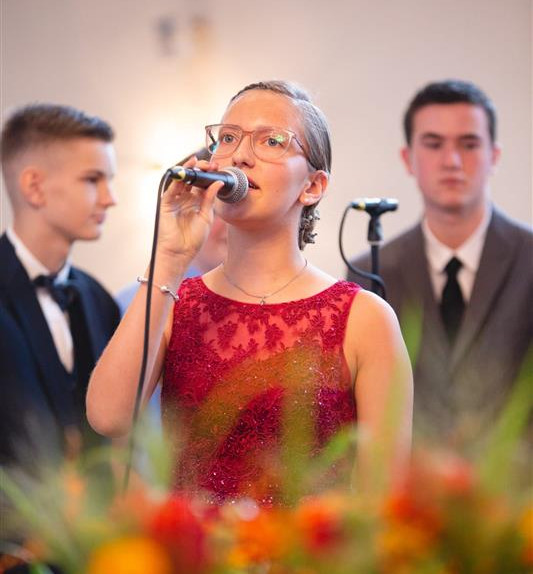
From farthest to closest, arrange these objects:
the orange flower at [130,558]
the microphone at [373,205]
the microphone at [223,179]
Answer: the microphone at [373,205] → the microphone at [223,179] → the orange flower at [130,558]

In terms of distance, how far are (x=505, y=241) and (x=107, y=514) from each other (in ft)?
9.65

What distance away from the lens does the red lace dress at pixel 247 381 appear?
1960 mm

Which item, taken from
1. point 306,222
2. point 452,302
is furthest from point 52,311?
point 306,222

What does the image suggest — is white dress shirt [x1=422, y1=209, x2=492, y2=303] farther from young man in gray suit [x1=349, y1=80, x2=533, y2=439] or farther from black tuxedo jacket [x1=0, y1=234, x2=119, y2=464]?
black tuxedo jacket [x1=0, y1=234, x2=119, y2=464]

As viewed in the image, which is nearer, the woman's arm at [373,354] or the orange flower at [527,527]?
the orange flower at [527,527]

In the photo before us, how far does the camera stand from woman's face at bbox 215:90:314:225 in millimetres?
1913

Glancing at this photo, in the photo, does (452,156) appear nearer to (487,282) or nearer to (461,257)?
(461,257)

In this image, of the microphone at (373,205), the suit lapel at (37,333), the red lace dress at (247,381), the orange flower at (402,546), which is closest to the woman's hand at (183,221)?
the red lace dress at (247,381)

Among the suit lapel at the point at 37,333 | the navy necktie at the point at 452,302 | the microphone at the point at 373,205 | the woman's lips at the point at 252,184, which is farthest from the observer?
the navy necktie at the point at 452,302

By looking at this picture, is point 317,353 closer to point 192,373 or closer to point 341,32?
point 192,373

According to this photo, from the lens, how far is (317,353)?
2.02m

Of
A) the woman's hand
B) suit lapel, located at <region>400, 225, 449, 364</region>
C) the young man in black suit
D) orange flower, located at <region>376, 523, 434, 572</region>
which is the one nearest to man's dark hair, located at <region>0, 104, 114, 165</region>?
the young man in black suit

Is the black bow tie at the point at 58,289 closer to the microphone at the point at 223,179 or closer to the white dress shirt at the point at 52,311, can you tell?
the white dress shirt at the point at 52,311

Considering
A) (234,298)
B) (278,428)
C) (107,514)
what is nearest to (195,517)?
(107,514)
